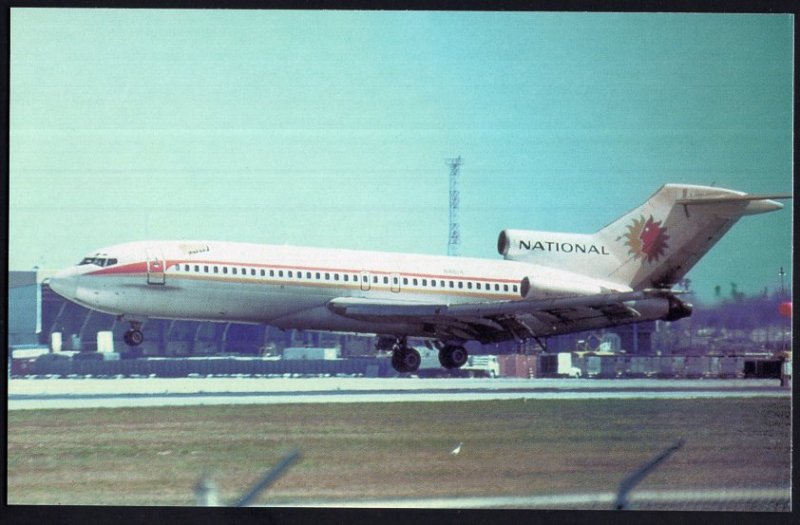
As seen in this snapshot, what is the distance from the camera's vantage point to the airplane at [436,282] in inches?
1270

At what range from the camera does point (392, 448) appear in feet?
77.1

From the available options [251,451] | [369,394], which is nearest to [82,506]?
[251,451]

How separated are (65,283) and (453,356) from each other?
10.4 metres

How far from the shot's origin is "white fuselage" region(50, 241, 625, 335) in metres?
32.2

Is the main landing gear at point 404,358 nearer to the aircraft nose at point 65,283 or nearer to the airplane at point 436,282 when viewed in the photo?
the airplane at point 436,282

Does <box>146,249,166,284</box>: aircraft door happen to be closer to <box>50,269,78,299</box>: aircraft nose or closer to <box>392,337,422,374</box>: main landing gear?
<box>50,269,78,299</box>: aircraft nose

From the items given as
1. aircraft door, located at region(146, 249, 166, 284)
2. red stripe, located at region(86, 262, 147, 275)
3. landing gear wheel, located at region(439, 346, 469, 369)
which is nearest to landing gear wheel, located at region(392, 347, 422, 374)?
landing gear wheel, located at region(439, 346, 469, 369)

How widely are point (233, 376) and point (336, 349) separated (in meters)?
3.19

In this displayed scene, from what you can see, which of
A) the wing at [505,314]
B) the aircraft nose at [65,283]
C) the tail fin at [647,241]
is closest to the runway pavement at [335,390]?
the wing at [505,314]

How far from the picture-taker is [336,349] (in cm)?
3766

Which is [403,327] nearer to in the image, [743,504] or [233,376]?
[233,376]

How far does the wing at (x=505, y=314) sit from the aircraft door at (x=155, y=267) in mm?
4387

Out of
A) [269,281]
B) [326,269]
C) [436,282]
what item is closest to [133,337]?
[269,281]

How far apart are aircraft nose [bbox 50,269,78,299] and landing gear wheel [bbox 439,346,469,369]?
9.94 meters
